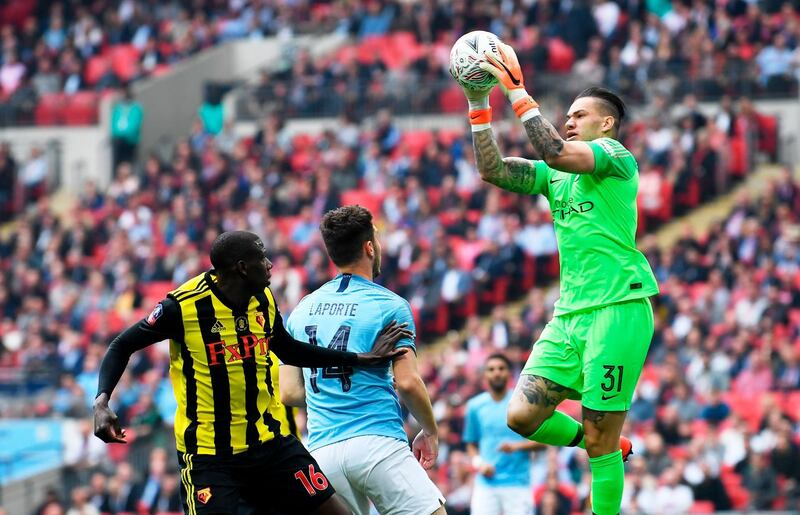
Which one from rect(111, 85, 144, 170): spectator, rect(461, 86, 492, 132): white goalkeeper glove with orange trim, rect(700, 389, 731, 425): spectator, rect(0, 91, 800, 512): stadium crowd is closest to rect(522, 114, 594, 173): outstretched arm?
rect(461, 86, 492, 132): white goalkeeper glove with orange trim

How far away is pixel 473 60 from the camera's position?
7.48 metres

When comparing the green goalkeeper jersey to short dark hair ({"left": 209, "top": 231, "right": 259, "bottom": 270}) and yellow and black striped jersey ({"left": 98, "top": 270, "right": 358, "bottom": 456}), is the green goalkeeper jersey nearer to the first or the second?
yellow and black striped jersey ({"left": 98, "top": 270, "right": 358, "bottom": 456})

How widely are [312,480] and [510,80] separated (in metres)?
2.23

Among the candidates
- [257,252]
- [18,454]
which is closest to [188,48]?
[18,454]

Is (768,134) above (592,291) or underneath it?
above

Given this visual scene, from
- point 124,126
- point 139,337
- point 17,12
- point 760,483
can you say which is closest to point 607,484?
point 139,337

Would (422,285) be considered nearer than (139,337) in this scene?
No

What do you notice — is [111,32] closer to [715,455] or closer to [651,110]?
[651,110]

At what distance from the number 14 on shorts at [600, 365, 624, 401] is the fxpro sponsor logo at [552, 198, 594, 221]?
0.82 metres

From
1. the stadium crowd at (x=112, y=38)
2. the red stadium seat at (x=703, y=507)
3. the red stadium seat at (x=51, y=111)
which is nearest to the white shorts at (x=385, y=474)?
the red stadium seat at (x=703, y=507)

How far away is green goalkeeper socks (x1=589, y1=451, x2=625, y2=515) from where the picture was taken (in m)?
7.53

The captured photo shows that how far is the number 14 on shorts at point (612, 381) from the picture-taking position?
7.51m

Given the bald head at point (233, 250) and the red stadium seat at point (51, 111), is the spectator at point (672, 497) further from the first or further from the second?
the red stadium seat at point (51, 111)

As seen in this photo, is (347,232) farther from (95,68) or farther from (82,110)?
(95,68)
